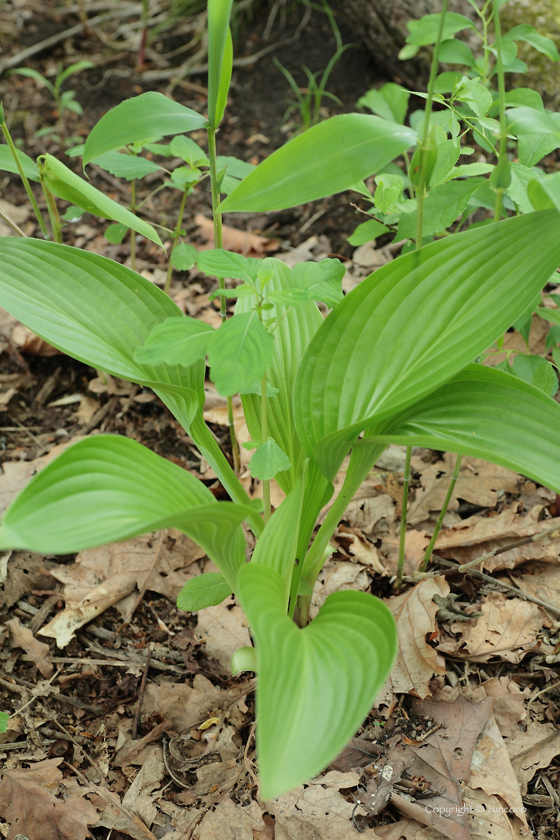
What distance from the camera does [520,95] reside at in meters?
1.41


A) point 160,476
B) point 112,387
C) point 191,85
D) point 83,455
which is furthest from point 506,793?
point 191,85

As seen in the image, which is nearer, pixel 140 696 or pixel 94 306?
pixel 94 306

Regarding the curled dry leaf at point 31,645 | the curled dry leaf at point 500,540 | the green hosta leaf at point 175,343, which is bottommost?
the curled dry leaf at point 31,645

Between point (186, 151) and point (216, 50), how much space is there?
548 millimetres

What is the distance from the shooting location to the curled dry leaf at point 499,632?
4.69ft

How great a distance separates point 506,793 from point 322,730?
2.08ft

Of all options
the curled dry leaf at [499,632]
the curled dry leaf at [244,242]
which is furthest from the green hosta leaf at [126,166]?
the curled dry leaf at [499,632]

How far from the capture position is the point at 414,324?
116 centimetres

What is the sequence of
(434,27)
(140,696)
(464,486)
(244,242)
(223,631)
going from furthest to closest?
(244,242), (464,486), (434,27), (223,631), (140,696)

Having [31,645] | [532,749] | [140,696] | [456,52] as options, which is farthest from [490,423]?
[31,645]

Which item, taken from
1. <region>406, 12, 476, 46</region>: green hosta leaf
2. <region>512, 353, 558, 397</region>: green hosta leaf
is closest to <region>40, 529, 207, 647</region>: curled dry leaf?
<region>512, 353, 558, 397</region>: green hosta leaf

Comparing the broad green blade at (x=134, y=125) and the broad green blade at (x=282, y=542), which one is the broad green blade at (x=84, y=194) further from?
the broad green blade at (x=282, y=542)

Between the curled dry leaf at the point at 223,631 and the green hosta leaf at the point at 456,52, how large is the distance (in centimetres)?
153

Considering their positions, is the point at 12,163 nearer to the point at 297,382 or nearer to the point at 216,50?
the point at 216,50
